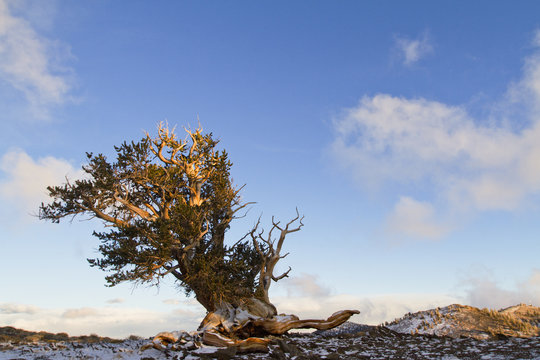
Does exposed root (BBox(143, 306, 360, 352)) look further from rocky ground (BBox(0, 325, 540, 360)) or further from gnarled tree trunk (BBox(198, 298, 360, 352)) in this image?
rocky ground (BBox(0, 325, 540, 360))

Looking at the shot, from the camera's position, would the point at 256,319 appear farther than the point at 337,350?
Yes

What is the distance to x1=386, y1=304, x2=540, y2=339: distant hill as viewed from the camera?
21.5 metres

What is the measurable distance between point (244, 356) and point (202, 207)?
9334 mm

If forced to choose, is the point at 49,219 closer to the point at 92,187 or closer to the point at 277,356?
the point at 92,187

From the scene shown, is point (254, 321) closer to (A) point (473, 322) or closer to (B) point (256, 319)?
(B) point (256, 319)

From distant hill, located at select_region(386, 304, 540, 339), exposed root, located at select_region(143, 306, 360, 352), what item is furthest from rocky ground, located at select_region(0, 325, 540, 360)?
exposed root, located at select_region(143, 306, 360, 352)

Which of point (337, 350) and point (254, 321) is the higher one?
point (254, 321)

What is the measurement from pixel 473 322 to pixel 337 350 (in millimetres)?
10874

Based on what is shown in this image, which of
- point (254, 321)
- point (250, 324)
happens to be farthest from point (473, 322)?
point (250, 324)

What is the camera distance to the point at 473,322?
23.0 m

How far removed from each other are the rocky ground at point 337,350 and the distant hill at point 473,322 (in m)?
1.00

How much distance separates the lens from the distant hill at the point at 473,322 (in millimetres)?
21453

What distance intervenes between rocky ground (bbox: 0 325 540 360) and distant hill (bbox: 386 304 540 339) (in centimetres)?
100

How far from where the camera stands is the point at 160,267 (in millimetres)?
19312
